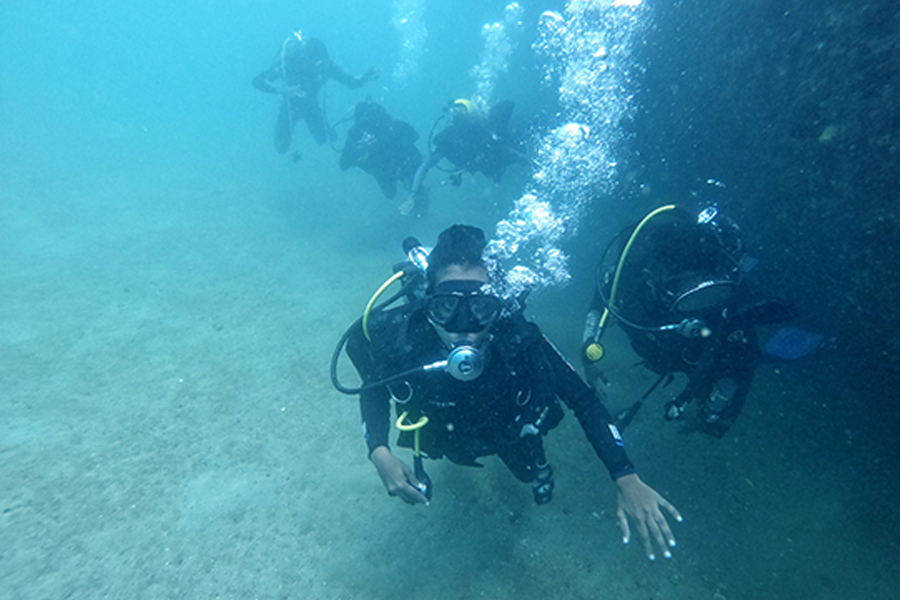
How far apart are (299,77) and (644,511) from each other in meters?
13.8

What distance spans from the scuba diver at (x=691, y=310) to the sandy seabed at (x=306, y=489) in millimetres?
941

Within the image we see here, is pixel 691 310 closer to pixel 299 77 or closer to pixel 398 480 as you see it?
pixel 398 480

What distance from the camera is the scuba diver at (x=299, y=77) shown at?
12141 mm

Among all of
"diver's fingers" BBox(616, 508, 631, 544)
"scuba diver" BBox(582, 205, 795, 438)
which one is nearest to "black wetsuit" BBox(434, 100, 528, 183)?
"scuba diver" BBox(582, 205, 795, 438)

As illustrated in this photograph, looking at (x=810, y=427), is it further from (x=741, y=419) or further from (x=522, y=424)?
(x=522, y=424)

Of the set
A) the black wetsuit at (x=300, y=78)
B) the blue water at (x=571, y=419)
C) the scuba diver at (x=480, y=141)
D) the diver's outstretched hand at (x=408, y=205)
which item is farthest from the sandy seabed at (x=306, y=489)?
the black wetsuit at (x=300, y=78)

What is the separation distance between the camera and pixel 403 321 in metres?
2.79

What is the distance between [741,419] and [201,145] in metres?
29.6

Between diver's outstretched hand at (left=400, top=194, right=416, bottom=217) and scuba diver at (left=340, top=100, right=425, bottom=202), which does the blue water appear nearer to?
diver's outstretched hand at (left=400, top=194, right=416, bottom=217)

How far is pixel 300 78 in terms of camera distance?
12.3m

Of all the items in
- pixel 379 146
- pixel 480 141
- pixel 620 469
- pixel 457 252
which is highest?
pixel 480 141

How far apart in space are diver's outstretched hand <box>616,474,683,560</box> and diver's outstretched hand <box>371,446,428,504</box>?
1.15 m

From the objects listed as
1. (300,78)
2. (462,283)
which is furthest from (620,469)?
(300,78)

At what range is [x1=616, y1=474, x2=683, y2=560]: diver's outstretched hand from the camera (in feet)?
7.39
